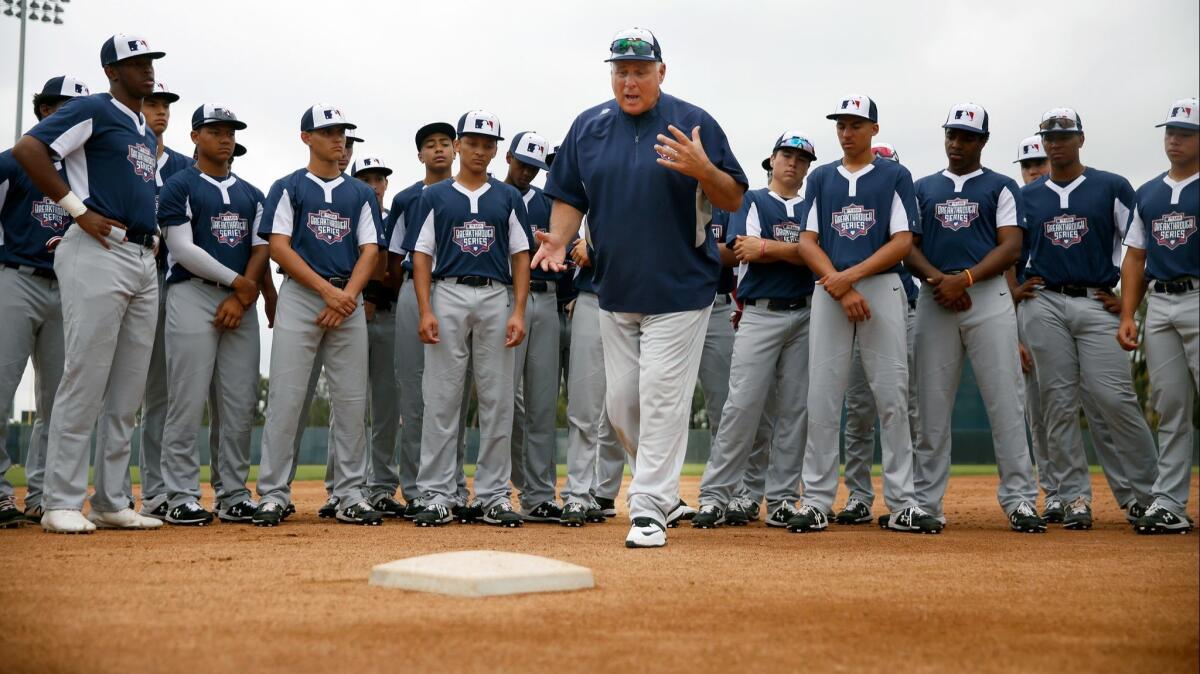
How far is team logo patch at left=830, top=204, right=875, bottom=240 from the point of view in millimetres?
6668

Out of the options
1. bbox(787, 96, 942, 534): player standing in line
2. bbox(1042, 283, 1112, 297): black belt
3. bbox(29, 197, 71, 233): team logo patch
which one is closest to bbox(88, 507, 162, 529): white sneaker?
bbox(29, 197, 71, 233): team logo patch

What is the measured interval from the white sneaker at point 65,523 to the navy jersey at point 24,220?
56.6 inches

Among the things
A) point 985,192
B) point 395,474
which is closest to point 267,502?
point 395,474

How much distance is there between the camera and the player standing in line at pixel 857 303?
6.63m

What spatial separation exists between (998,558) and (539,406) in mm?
3149

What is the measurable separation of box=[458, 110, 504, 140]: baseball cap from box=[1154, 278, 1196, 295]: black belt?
12.9 ft

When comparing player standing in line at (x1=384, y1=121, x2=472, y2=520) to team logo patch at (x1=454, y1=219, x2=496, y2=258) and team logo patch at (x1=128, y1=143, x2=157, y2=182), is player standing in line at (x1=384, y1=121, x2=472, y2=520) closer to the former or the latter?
team logo patch at (x1=454, y1=219, x2=496, y2=258)

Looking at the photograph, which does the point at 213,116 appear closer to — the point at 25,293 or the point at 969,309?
the point at 25,293

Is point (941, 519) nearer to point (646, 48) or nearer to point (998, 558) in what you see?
point (998, 558)

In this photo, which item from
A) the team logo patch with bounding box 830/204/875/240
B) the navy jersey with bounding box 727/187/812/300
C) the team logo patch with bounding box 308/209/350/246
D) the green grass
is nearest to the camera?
the team logo patch with bounding box 830/204/875/240

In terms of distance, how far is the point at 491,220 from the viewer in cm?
711

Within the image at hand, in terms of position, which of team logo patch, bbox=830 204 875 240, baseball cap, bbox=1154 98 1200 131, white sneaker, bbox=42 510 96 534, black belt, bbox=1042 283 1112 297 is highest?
baseball cap, bbox=1154 98 1200 131

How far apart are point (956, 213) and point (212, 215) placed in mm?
4520

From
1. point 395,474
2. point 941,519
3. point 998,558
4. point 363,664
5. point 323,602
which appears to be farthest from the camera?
point 395,474
